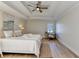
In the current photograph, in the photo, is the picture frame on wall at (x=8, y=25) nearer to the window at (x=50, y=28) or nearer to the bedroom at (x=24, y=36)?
the bedroom at (x=24, y=36)

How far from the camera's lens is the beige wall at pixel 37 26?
40.1ft

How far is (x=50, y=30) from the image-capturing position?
12.5m

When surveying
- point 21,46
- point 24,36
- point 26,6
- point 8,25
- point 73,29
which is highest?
point 26,6

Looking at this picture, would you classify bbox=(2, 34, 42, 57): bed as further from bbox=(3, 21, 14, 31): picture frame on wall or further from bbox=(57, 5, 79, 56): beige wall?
bbox=(3, 21, 14, 31): picture frame on wall

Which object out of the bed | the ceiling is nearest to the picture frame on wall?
the ceiling

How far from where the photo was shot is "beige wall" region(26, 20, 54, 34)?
12.2 meters

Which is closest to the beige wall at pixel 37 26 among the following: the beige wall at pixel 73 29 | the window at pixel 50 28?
the window at pixel 50 28

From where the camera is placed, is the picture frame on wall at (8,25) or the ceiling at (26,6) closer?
the ceiling at (26,6)

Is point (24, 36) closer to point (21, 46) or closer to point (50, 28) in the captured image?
point (21, 46)

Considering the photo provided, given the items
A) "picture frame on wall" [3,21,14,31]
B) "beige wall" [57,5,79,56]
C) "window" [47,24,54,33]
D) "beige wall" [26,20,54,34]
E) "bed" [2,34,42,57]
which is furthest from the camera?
"window" [47,24,54,33]

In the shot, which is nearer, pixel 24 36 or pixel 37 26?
pixel 24 36

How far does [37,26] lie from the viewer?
12.3 metres

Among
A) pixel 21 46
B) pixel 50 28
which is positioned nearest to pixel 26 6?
Result: pixel 21 46

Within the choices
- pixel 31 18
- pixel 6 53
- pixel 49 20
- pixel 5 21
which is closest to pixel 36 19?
pixel 31 18
